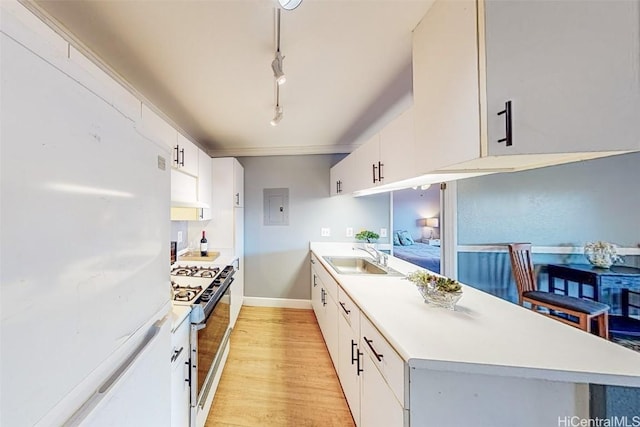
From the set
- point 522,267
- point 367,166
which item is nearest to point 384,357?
point 367,166

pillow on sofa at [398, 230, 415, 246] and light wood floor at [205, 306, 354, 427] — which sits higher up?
pillow on sofa at [398, 230, 415, 246]

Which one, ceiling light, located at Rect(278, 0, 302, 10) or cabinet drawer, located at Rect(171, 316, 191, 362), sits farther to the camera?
cabinet drawer, located at Rect(171, 316, 191, 362)

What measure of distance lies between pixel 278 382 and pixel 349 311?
3.21ft

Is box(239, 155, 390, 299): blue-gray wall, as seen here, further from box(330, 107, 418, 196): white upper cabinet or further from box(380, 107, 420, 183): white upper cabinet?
box(380, 107, 420, 183): white upper cabinet

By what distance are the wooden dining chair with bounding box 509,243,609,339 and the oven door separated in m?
2.77

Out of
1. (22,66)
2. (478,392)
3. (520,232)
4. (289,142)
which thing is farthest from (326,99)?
(520,232)

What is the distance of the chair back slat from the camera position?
237 centimetres

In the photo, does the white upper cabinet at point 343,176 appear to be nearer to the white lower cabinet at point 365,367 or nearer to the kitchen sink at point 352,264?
the kitchen sink at point 352,264

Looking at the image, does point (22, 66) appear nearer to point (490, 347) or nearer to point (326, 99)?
point (490, 347)

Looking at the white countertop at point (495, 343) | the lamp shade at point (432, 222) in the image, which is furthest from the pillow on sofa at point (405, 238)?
the white countertop at point (495, 343)

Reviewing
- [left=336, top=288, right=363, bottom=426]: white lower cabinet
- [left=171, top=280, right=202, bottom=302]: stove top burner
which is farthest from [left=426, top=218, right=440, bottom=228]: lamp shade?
[left=171, top=280, right=202, bottom=302]: stove top burner

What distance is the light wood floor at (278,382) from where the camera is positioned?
5.38 ft

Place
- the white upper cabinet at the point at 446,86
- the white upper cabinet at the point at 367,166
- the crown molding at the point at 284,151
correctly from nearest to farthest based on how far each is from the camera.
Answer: the white upper cabinet at the point at 446,86 < the white upper cabinet at the point at 367,166 < the crown molding at the point at 284,151

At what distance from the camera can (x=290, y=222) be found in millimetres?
3521
